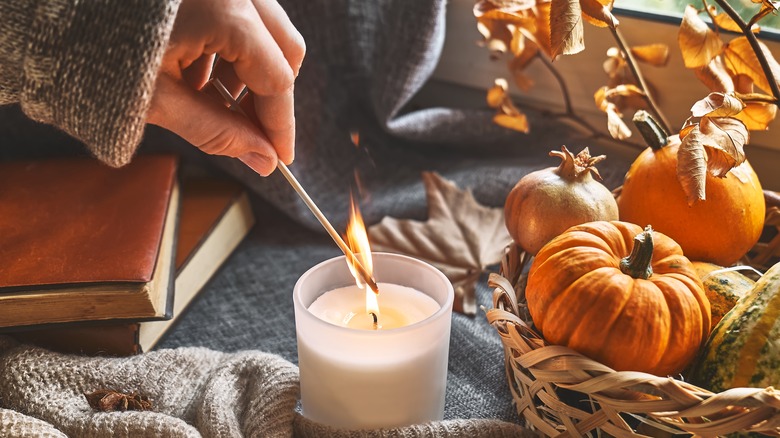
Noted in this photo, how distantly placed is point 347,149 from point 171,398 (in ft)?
1.73

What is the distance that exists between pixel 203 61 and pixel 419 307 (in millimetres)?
283

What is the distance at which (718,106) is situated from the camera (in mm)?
634

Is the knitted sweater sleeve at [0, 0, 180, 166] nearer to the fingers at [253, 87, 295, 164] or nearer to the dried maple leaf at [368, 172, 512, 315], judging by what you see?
the fingers at [253, 87, 295, 164]

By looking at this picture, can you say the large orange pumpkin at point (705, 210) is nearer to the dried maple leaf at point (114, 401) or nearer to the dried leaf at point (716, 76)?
the dried leaf at point (716, 76)

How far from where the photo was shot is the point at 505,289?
0.62 m

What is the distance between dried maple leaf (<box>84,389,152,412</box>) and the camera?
64 cm

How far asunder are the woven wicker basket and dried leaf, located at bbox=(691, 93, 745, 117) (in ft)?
0.74

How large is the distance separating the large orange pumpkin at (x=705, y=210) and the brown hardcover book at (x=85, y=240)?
0.49 meters

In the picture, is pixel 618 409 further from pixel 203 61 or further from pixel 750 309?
pixel 203 61

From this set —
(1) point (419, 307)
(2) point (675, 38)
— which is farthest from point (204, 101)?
(2) point (675, 38)

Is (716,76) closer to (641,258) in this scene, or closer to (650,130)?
(650,130)

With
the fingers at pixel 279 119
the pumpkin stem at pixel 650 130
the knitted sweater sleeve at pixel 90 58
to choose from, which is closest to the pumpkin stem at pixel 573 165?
the pumpkin stem at pixel 650 130

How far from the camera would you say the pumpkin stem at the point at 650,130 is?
688 mm

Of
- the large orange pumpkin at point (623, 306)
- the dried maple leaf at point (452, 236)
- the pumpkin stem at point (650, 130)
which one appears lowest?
the dried maple leaf at point (452, 236)
